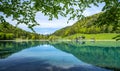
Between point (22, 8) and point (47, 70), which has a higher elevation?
point (22, 8)

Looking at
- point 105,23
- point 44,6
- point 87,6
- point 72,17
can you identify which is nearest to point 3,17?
point 44,6

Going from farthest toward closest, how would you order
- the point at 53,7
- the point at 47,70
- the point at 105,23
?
the point at 47,70, the point at 53,7, the point at 105,23

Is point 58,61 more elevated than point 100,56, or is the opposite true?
point 58,61

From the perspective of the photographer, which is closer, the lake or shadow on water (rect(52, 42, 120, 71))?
the lake

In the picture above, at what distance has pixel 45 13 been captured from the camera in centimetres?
1300

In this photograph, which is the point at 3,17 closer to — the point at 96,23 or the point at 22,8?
the point at 22,8

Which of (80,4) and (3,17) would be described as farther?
(80,4)

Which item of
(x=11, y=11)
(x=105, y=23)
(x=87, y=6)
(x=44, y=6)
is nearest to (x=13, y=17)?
(x=11, y=11)

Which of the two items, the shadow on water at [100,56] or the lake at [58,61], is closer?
the lake at [58,61]

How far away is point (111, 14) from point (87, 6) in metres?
3.71

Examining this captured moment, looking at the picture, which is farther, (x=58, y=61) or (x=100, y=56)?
(x=100, y=56)

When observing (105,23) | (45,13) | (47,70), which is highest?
(45,13)

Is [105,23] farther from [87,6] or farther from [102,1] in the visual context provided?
[87,6]

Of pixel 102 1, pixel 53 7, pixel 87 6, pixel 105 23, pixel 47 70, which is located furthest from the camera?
pixel 47 70
